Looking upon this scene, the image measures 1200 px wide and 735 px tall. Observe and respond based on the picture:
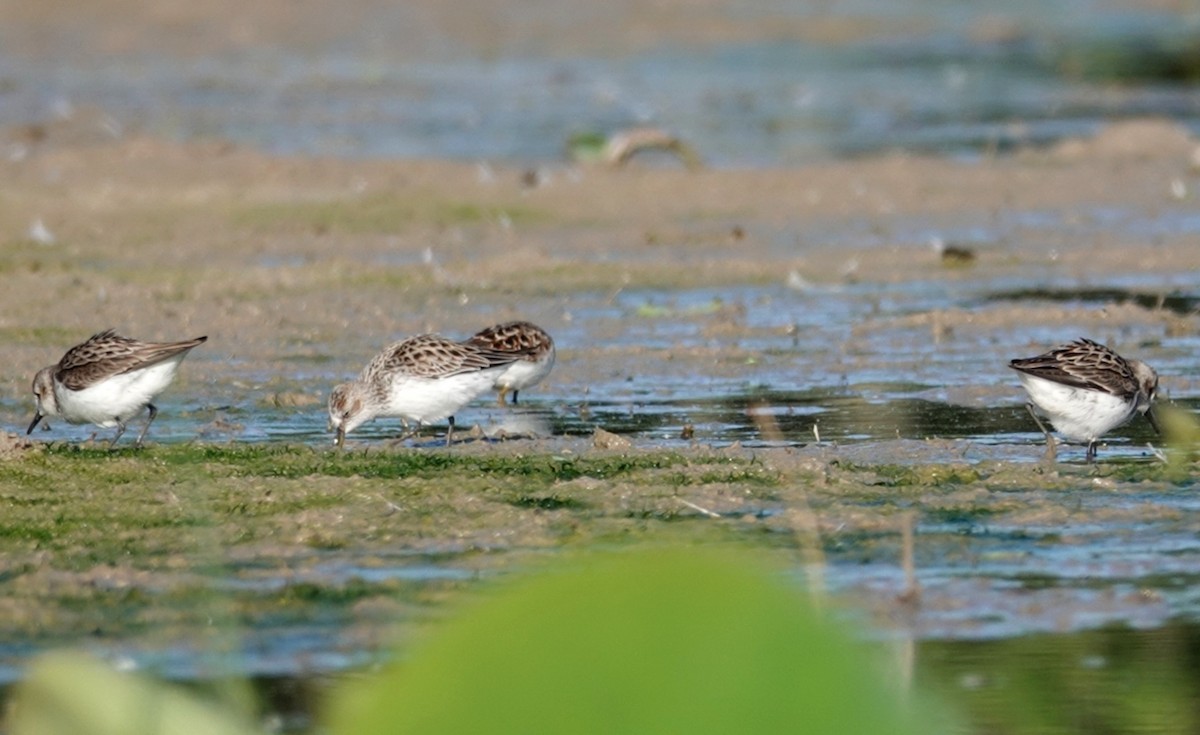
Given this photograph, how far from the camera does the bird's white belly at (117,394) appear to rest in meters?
9.02

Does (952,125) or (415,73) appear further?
(415,73)

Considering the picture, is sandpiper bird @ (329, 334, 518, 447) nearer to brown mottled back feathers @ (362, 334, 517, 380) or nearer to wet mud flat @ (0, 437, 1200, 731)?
brown mottled back feathers @ (362, 334, 517, 380)

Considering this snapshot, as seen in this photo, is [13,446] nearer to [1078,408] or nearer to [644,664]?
[1078,408]

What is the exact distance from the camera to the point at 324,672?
558 centimetres

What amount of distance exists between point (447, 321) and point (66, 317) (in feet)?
8.01

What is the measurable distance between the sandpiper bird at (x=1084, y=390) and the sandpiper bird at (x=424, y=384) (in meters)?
2.49

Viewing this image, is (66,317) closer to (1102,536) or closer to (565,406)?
(565,406)

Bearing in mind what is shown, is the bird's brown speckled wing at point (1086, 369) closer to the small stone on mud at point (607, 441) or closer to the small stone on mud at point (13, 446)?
the small stone on mud at point (607, 441)

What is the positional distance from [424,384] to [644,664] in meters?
8.31

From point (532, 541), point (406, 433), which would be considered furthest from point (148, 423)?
point (532, 541)

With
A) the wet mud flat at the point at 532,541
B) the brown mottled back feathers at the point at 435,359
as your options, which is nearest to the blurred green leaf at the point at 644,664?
the wet mud flat at the point at 532,541

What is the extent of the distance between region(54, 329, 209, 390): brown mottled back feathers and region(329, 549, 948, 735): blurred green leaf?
7927 mm

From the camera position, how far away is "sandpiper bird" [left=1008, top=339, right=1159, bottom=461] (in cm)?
842


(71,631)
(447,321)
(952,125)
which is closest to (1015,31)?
(952,125)
